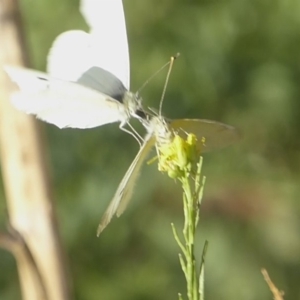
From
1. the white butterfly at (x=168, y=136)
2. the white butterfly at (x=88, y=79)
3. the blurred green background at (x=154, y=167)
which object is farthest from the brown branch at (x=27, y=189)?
the blurred green background at (x=154, y=167)

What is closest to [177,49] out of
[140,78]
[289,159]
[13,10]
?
[140,78]

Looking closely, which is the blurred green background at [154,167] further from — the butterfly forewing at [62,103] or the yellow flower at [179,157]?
the yellow flower at [179,157]

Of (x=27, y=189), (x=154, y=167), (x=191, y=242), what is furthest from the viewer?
(x=154, y=167)

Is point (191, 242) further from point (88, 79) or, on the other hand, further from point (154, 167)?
point (154, 167)

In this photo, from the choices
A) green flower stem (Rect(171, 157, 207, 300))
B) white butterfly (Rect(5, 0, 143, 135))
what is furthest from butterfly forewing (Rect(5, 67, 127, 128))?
green flower stem (Rect(171, 157, 207, 300))

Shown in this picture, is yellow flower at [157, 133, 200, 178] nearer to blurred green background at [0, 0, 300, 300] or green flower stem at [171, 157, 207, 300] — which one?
green flower stem at [171, 157, 207, 300]

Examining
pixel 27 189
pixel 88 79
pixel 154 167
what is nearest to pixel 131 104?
pixel 88 79
